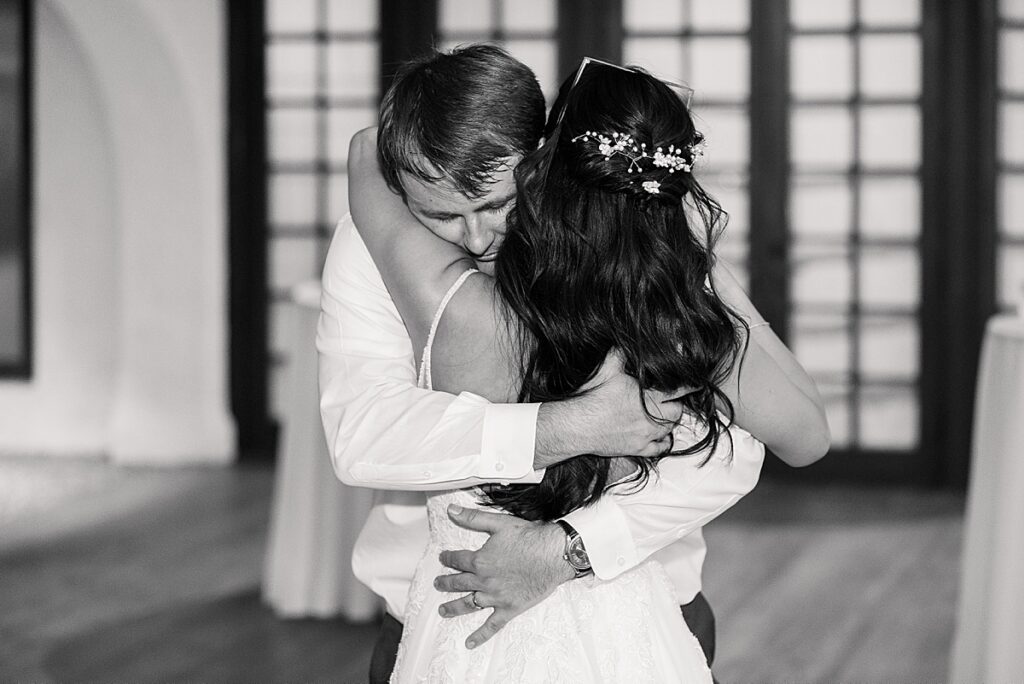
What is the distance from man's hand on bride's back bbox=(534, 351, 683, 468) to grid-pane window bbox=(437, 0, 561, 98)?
522 cm

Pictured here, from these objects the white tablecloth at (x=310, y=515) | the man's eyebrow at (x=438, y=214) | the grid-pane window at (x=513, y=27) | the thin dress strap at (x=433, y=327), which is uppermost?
the grid-pane window at (x=513, y=27)

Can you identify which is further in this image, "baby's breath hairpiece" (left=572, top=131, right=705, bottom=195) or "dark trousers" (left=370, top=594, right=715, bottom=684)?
"dark trousers" (left=370, top=594, right=715, bottom=684)

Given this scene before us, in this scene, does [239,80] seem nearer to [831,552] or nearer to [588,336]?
[831,552]

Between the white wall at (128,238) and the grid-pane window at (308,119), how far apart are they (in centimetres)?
33

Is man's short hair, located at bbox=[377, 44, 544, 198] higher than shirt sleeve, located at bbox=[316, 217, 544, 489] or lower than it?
higher

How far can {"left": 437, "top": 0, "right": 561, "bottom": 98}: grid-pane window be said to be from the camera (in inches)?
268

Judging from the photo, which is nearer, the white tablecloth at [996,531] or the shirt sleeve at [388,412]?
the shirt sleeve at [388,412]

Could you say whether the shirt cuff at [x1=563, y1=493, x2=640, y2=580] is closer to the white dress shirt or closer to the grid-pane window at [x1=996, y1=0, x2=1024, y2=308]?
the white dress shirt

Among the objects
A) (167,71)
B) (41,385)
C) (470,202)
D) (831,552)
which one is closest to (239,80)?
(167,71)

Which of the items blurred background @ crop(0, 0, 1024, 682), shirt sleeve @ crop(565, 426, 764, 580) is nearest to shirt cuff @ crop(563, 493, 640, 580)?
shirt sleeve @ crop(565, 426, 764, 580)

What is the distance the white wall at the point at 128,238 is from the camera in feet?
22.3

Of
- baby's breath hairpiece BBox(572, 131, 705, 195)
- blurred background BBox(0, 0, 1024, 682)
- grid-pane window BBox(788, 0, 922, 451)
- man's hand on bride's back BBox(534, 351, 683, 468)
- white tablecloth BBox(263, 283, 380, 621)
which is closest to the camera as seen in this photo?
baby's breath hairpiece BBox(572, 131, 705, 195)

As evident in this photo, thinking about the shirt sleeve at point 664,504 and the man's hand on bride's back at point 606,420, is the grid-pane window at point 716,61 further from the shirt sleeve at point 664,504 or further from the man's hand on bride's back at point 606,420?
the man's hand on bride's back at point 606,420

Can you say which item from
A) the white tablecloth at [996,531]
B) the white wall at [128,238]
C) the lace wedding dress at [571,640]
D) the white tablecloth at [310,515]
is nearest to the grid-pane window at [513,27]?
the white wall at [128,238]
